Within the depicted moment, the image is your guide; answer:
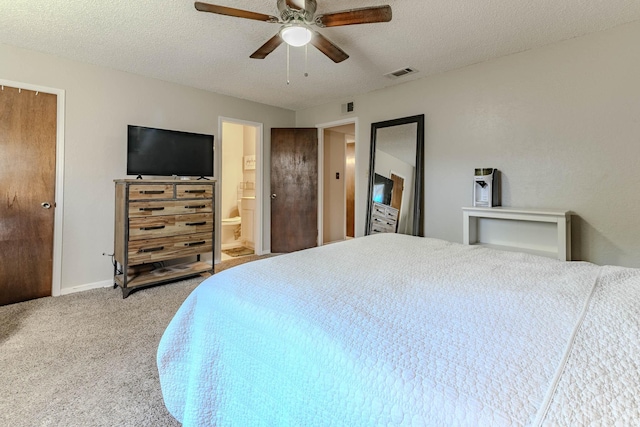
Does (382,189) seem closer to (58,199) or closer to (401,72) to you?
(401,72)

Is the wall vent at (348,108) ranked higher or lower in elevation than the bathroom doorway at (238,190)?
higher

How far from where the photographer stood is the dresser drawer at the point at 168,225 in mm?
2891

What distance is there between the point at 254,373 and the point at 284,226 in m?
3.91

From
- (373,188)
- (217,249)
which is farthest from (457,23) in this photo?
(217,249)

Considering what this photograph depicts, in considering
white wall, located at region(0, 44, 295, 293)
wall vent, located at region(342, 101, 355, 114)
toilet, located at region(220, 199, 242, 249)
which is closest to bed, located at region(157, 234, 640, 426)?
white wall, located at region(0, 44, 295, 293)

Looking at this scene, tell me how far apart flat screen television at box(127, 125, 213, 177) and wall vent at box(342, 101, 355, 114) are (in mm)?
1947

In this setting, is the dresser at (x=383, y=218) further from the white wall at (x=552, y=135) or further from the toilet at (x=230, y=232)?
the toilet at (x=230, y=232)

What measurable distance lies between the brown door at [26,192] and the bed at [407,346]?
272 cm

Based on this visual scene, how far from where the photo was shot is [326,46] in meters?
2.22

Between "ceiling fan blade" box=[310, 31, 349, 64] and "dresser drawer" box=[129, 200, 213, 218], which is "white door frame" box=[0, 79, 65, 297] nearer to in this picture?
"dresser drawer" box=[129, 200, 213, 218]

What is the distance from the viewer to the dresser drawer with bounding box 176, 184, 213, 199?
3.16 meters

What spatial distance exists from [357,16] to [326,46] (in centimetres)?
44

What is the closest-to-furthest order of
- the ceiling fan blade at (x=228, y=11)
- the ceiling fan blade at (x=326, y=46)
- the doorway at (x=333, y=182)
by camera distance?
the ceiling fan blade at (x=228, y=11)
the ceiling fan blade at (x=326, y=46)
the doorway at (x=333, y=182)

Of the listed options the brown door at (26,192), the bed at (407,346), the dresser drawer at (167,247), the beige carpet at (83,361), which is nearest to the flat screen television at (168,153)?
the brown door at (26,192)
